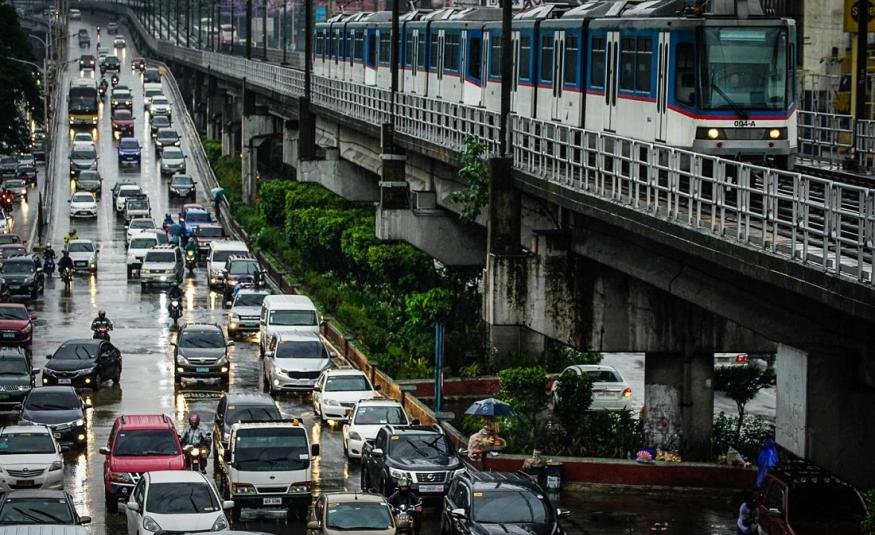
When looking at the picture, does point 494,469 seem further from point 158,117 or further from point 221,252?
point 158,117

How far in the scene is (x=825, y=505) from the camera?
24.4 metres

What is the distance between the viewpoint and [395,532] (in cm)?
2597

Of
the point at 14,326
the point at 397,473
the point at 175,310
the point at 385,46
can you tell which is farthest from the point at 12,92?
the point at 397,473

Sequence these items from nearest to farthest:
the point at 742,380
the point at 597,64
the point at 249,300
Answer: the point at 597,64 → the point at 742,380 → the point at 249,300

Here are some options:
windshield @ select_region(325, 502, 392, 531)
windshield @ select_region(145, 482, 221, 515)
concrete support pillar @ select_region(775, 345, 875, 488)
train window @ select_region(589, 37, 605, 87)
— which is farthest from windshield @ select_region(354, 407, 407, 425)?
concrete support pillar @ select_region(775, 345, 875, 488)

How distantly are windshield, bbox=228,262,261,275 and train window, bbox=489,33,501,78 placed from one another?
63.1 ft

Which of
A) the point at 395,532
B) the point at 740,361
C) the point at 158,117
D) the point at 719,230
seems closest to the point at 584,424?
the point at 395,532

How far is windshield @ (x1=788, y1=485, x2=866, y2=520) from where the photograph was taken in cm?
2427

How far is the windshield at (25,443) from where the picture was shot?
3156 centimetres

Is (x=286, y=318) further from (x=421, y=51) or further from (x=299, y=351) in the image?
(x=421, y=51)

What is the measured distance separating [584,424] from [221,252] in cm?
3173

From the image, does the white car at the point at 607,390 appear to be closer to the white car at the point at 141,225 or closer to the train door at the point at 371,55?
the train door at the point at 371,55

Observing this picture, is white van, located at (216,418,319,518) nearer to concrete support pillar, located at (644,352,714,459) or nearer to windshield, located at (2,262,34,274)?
concrete support pillar, located at (644,352,714,459)

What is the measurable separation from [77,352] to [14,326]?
6.46 m
